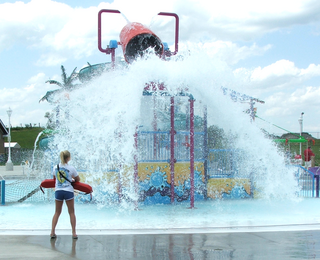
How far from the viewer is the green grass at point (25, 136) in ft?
239

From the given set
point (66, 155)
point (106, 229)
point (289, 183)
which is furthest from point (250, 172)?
point (66, 155)

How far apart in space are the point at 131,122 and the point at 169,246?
3826 mm

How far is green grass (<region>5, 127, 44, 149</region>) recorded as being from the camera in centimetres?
7295

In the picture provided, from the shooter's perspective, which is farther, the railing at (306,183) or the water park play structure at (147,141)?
the railing at (306,183)

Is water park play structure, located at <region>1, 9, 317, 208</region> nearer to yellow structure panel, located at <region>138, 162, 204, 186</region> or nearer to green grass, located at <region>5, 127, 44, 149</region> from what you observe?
yellow structure panel, located at <region>138, 162, 204, 186</region>

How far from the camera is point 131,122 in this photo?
30.4 ft

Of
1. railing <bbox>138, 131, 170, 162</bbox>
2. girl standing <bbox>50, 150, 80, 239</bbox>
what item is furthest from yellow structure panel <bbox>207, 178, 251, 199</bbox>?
girl standing <bbox>50, 150, 80, 239</bbox>

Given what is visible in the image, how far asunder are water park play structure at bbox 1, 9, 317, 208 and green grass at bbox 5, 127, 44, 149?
63565 millimetres

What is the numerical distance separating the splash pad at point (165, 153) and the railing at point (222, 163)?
0.03 meters

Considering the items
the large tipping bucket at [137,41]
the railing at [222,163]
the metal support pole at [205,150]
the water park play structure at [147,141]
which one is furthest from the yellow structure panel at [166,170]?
the large tipping bucket at [137,41]

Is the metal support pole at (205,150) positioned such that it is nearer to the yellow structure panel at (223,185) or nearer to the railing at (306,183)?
the yellow structure panel at (223,185)

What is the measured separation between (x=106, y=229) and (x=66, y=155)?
1.69m

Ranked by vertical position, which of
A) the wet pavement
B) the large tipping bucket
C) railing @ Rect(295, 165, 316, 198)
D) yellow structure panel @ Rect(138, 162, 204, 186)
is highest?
the large tipping bucket

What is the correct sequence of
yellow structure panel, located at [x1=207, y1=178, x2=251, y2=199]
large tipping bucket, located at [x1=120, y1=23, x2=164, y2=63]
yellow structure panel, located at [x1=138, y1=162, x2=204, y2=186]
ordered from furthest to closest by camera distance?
yellow structure panel, located at [x1=207, y1=178, x2=251, y2=199] < large tipping bucket, located at [x1=120, y1=23, x2=164, y2=63] < yellow structure panel, located at [x1=138, y1=162, x2=204, y2=186]
